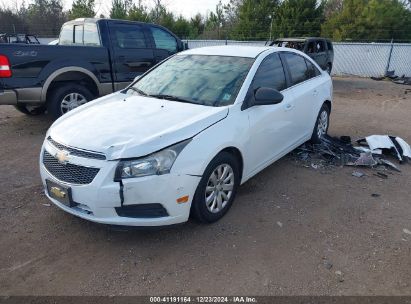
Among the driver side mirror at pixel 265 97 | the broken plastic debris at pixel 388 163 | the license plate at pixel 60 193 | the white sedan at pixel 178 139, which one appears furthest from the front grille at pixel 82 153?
the broken plastic debris at pixel 388 163

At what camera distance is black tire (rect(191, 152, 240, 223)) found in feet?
11.0

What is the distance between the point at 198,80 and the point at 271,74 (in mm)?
936

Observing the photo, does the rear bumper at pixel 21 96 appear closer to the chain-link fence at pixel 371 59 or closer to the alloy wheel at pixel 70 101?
the alloy wheel at pixel 70 101

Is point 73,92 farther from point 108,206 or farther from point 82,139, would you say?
point 108,206

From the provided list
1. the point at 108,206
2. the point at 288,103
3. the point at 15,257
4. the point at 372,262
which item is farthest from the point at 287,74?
the point at 15,257

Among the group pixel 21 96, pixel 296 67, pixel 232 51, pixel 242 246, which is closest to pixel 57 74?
pixel 21 96

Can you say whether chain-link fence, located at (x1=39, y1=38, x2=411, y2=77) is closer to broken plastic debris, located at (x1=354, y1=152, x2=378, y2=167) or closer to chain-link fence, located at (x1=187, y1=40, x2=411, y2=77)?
chain-link fence, located at (x1=187, y1=40, x2=411, y2=77)

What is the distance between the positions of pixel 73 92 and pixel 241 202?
419 centimetres

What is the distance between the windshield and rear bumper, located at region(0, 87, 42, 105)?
248cm

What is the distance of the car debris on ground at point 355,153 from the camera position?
5.36 m

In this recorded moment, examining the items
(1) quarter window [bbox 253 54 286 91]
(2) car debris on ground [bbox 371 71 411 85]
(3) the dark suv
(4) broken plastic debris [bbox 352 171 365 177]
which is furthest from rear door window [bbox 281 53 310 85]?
(2) car debris on ground [bbox 371 71 411 85]

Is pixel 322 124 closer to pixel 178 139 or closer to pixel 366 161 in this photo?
pixel 366 161

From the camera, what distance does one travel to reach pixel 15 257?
10.4 feet

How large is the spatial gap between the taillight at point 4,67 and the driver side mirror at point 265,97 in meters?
4.22
